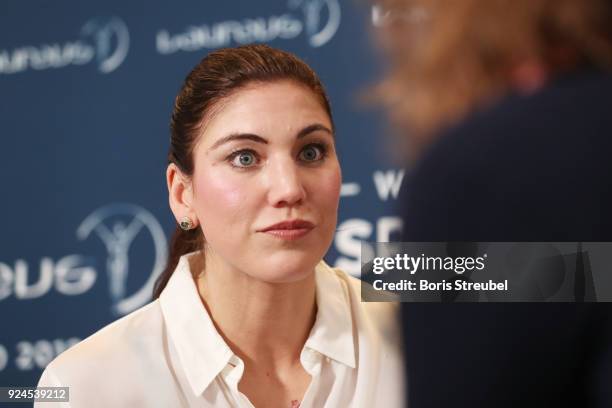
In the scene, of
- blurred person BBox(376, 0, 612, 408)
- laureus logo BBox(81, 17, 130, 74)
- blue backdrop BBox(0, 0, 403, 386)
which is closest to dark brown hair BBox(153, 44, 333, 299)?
blue backdrop BBox(0, 0, 403, 386)

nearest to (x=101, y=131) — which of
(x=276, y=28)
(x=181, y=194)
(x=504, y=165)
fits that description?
(x=276, y=28)

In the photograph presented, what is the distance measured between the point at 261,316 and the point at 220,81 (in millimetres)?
354

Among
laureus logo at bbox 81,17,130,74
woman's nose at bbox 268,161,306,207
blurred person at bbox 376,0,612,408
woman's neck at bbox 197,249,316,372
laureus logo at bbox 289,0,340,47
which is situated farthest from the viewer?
laureus logo at bbox 81,17,130,74

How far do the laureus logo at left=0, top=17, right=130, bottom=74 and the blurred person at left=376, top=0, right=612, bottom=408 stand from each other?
150cm

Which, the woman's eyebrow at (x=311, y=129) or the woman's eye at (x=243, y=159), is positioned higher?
the woman's eyebrow at (x=311, y=129)

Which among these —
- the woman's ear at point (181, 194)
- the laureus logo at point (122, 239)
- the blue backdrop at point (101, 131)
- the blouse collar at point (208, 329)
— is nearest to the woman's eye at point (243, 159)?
the woman's ear at point (181, 194)

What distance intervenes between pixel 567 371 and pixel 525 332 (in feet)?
0.10

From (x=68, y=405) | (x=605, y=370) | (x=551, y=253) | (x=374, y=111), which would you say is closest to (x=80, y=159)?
(x=374, y=111)

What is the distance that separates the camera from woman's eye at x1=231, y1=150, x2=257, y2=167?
44.4 inches

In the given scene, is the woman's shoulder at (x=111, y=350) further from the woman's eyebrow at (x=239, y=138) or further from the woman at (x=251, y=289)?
the woman's eyebrow at (x=239, y=138)

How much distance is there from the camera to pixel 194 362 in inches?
44.8

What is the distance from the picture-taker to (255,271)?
114 centimetres

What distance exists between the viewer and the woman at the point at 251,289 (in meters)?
1.12

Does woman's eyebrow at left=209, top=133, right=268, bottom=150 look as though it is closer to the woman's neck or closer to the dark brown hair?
the dark brown hair
